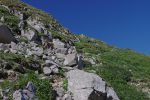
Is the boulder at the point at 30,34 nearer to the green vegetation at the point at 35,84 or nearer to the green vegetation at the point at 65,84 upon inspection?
the green vegetation at the point at 65,84

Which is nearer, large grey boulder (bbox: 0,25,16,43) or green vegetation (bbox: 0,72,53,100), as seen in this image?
green vegetation (bbox: 0,72,53,100)

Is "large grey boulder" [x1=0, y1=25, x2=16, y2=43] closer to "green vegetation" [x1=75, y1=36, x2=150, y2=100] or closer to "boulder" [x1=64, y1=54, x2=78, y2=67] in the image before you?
"boulder" [x1=64, y1=54, x2=78, y2=67]

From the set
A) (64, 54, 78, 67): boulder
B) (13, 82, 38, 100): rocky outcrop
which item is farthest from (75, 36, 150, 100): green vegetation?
(13, 82, 38, 100): rocky outcrop

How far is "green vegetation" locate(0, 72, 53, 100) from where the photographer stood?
21328 millimetres

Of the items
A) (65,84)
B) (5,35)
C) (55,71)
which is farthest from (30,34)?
(65,84)

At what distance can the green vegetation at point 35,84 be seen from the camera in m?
21.3

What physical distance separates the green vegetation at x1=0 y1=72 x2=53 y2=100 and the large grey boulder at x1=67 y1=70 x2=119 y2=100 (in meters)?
1.55

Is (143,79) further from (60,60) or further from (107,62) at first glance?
(60,60)

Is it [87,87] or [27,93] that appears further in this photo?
[87,87]

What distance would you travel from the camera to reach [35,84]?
2227 centimetres

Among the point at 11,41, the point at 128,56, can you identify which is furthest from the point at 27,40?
the point at 128,56

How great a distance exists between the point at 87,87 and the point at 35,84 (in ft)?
9.73

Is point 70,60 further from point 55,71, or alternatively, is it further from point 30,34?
point 30,34

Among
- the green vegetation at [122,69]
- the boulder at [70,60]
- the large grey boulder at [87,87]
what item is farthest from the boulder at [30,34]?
the large grey boulder at [87,87]
